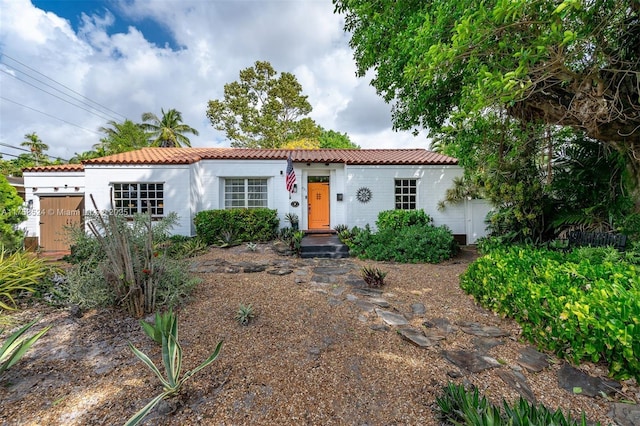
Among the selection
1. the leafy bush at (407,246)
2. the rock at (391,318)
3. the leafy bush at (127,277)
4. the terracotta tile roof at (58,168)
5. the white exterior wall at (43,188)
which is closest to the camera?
the leafy bush at (127,277)

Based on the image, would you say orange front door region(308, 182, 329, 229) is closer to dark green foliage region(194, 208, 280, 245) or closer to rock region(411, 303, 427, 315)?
dark green foliage region(194, 208, 280, 245)

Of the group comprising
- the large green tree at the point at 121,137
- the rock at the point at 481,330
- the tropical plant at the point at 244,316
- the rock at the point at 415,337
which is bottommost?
the rock at the point at 481,330

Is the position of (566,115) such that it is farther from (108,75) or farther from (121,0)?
(108,75)

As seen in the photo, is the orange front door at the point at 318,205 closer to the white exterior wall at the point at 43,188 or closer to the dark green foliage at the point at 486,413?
the dark green foliage at the point at 486,413

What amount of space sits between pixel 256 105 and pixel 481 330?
2199 cm

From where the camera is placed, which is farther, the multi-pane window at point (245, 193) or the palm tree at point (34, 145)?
the palm tree at point (34, 145)

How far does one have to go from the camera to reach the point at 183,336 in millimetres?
3010

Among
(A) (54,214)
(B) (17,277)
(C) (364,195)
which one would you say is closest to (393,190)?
(C) (364,195)

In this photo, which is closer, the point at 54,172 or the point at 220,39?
the point at 220,39

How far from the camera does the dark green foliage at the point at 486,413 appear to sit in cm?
155

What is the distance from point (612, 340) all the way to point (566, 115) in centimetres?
412

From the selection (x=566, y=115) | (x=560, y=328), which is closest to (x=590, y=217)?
(x=566, y=115)

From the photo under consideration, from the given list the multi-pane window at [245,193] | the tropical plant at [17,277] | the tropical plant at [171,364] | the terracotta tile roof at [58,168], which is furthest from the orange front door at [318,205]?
the terracotta tile roof at [58,168]

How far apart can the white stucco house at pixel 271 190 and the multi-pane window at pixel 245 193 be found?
39 mm
